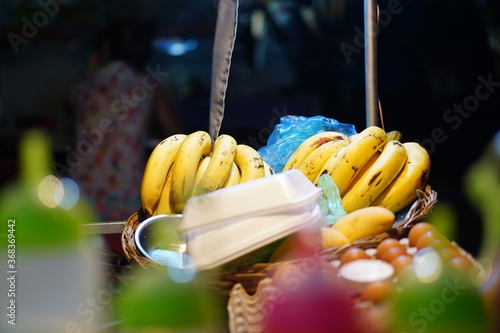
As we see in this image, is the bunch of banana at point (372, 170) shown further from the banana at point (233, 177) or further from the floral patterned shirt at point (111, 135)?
the floral patterned shirt at point (111, 135)

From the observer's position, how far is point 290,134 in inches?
72.7

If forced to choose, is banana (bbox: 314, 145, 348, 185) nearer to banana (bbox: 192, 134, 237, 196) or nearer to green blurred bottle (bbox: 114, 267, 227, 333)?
banana (bbox: 192, 134, 237, 196)

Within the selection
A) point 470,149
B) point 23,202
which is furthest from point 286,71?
point 23,202

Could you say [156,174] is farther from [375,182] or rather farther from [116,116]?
[116,116]

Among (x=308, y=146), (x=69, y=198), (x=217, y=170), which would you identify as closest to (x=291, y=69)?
(x=308, y=146)

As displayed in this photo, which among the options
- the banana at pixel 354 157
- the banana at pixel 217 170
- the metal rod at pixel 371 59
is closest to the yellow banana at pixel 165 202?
the banana at pixel 217 170

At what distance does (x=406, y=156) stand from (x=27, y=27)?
3289mm

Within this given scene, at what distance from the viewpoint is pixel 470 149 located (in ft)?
11.7

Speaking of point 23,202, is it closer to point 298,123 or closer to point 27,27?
point 298,123

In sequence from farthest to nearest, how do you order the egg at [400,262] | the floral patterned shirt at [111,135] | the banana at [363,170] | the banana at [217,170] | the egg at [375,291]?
the floral patterned shirt at [111,135]
the banana at [363,170]
the banana at [217,170]
the egg at [400,262]
the egg at [375,291]

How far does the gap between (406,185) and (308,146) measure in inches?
12.3

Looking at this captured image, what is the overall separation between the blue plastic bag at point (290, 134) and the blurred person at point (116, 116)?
1131 millimetres

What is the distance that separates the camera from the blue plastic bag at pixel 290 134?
1783 mm

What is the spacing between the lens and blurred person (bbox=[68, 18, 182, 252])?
2.85 metres
